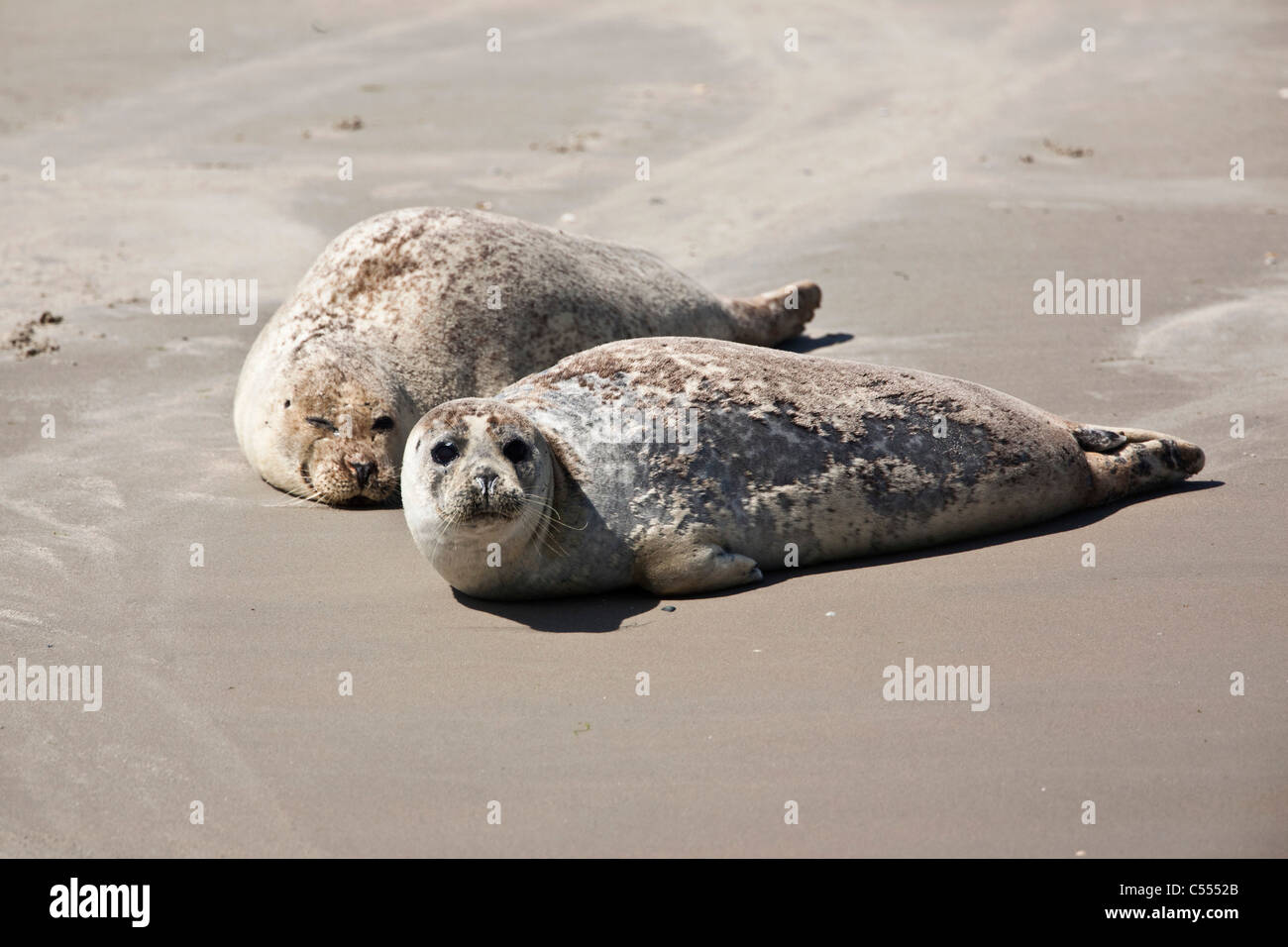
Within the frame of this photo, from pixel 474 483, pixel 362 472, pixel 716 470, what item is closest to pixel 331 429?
pixel 362 472

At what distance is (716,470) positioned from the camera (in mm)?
4789

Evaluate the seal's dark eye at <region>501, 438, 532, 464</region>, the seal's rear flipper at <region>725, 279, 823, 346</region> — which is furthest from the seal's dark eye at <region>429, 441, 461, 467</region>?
the seal's rear flipper at <region>725, 279, 823, 346</region>

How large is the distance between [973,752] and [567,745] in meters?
1.07

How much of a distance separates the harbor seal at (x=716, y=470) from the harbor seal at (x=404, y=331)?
1040 millimetres

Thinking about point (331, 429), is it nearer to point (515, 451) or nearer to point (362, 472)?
point (362, 472)

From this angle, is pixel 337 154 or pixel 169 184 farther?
pixel 337 154

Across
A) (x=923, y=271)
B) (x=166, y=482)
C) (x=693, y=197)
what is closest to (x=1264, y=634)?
(x=166, y=482)

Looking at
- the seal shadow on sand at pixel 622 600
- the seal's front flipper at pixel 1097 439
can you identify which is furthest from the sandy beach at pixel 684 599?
the seal's front flipper at pixel 1097 439

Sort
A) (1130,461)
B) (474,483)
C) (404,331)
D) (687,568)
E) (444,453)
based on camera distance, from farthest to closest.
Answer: (404,331), (1130,461), (687,568), (444,453), (474,483)

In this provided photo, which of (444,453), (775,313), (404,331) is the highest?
(775,313)

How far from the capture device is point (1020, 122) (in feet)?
44.5

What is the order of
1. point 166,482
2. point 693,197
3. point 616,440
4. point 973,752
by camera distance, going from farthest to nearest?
point 693,197, point 166,482, point 616,440, point 973,752

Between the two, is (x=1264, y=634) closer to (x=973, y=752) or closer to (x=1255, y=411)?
(x=973, y=752)

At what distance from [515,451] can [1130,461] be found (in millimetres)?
2493
